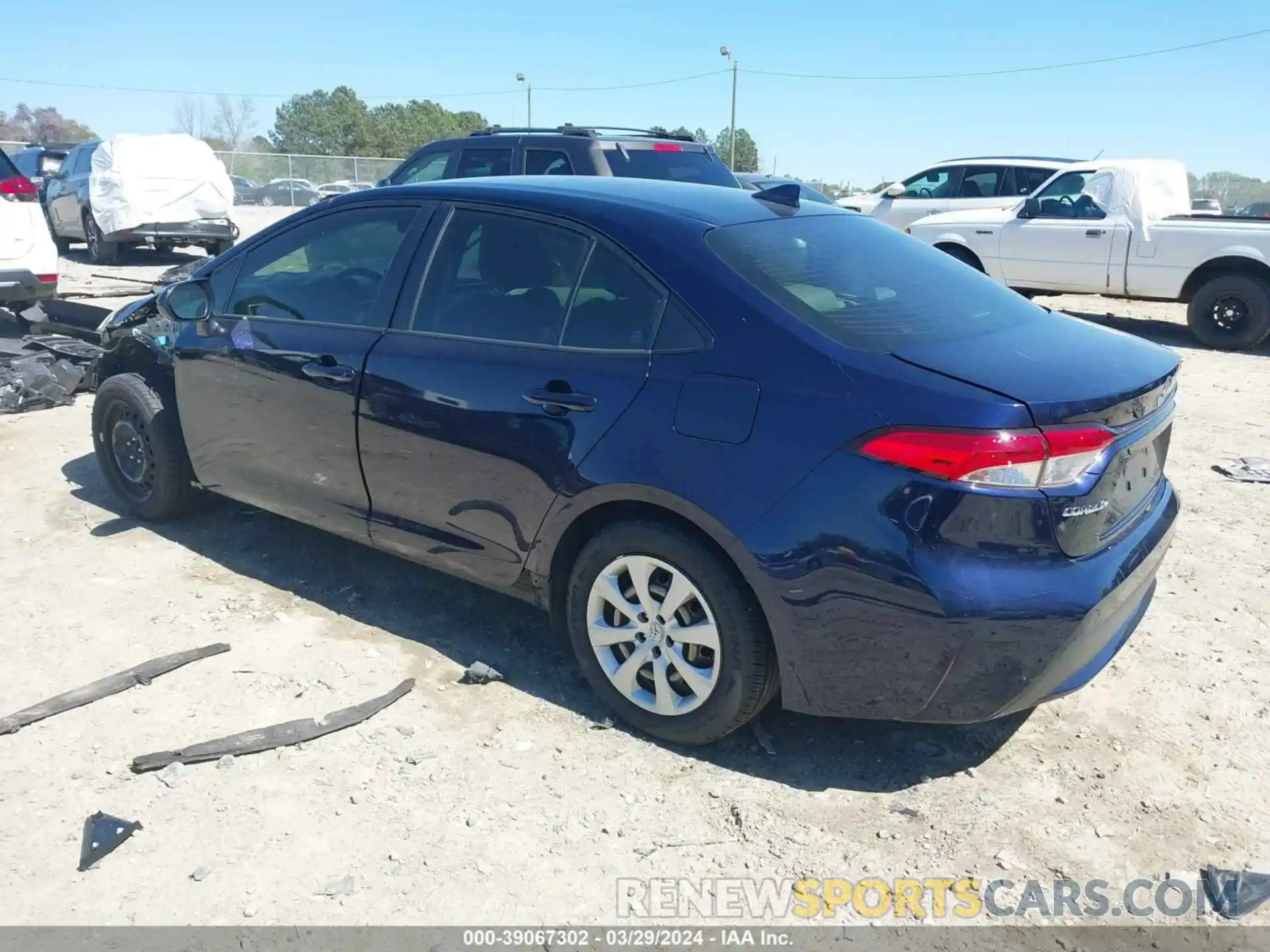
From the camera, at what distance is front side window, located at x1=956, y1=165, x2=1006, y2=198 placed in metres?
14.0

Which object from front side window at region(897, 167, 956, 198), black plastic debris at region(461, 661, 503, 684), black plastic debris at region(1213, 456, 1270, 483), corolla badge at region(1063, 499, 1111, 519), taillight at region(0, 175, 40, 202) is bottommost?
black plastic debris at region(461, 661, 503, 684)

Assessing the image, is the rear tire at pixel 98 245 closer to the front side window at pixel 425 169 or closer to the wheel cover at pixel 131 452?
the front side window at pixel 425 169

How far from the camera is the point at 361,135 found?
239 ft

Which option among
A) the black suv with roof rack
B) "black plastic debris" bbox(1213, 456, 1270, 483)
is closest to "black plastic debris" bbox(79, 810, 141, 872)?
"black plastic debris" bbox(1213, 456, 1270, 483)

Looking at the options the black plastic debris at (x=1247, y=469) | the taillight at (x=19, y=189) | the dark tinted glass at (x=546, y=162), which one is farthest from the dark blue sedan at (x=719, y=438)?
the taillight at (x=19, y=189)

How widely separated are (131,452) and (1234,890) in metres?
4.93

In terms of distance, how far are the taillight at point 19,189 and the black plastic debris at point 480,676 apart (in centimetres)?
799

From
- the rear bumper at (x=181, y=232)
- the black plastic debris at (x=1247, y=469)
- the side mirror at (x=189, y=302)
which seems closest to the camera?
the side mirror at (x=189, y=302)

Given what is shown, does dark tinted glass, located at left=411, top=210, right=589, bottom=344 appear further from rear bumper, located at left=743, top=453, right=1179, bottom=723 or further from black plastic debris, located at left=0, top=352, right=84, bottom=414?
black plastic debris, located at left=0, top=352, right=84, bottom=414

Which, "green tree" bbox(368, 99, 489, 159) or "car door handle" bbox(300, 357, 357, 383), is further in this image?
"green tree" bbox(368, 99, 489, 159)

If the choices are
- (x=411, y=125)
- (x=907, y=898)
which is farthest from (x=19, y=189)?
(x=411, y=125)

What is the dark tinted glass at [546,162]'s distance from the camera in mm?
8531

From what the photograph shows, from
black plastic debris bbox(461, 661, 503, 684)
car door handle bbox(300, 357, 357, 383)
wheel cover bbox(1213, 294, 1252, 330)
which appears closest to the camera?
black plastic debris bbox(461, 661, 503, 684)

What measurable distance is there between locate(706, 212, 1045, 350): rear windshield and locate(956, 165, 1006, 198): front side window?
36.6 feet
